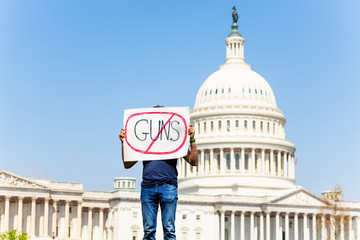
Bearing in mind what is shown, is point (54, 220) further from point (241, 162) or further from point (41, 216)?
point (241, 162)

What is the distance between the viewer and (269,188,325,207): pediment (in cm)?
15125

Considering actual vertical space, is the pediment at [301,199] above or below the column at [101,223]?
above

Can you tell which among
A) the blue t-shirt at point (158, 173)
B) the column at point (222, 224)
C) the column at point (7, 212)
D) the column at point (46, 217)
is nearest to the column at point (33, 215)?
the column at point (46, 217)

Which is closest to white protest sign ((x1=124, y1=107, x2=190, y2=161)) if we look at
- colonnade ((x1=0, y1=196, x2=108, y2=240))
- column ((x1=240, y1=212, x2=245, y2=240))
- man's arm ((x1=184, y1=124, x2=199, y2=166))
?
man's arm ((x1=184, y1=124, x2=199, y2=166))

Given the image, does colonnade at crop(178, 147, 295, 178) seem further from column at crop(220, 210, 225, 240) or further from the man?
the man

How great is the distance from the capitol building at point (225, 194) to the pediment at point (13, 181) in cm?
17

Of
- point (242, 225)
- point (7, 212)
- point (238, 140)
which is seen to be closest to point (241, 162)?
point (238, 140)

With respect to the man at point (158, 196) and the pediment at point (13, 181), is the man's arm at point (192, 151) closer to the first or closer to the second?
the man at point (158, 196)

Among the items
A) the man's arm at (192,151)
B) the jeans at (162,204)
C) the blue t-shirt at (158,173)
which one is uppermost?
the man's arm at (192,151)

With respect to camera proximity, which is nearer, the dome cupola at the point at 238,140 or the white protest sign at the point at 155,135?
the white protest sign at the point at 155,135

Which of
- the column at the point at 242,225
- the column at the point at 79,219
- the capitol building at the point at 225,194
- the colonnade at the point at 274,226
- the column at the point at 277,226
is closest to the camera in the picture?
the capitol building at the point at 225,194

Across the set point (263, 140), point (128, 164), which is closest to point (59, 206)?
point (263, 140)

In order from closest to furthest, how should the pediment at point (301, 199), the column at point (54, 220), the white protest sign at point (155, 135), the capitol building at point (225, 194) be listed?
the white protest sign at point (155, 135)
the capitol building at point (225, 194)
the column at point (54, 220)
the pediment at point (301, 199)

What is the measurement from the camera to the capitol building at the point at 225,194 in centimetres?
13562
